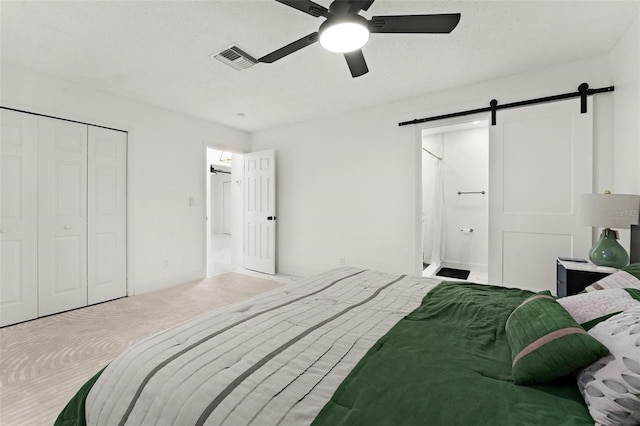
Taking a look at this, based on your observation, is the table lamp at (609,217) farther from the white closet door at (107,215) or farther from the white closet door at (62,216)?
the white closet door at (62,216)

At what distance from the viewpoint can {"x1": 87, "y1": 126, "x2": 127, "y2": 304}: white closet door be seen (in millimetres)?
3494

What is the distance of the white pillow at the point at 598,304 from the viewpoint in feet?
3.56

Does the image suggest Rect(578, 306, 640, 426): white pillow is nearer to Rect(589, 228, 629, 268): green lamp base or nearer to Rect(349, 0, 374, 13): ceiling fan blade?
Rect(349, 0, 374, 13): ceiling fan blade

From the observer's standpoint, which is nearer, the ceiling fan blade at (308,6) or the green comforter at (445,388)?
the green comforter at (445,388)

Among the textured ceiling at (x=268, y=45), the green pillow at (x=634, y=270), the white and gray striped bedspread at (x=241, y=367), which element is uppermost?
the textured ceiling at (x=268, y=45)

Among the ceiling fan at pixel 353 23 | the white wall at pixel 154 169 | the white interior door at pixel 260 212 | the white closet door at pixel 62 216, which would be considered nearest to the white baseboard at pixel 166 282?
the white wall at pixel 154 169

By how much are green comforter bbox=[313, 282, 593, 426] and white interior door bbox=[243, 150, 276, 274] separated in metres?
3.95

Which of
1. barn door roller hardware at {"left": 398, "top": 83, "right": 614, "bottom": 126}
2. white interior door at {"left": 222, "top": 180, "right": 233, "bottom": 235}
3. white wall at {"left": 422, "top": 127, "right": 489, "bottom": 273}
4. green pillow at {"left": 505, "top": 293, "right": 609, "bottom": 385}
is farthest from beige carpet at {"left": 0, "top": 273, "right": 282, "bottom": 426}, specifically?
white interior door at {"left": 222, "top": 180, "right": 233, "bottom": 235}

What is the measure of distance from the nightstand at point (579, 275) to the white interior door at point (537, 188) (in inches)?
23.0

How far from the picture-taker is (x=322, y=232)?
467 centimetres

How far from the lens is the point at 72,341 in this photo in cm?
255

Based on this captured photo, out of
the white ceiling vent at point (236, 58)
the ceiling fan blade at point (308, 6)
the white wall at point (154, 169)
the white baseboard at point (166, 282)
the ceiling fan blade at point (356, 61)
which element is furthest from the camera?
the white baseboard at point (166, 282)

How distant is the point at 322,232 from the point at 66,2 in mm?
3675

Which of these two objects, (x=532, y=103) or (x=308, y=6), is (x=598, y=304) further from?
(x=532, y=103)
